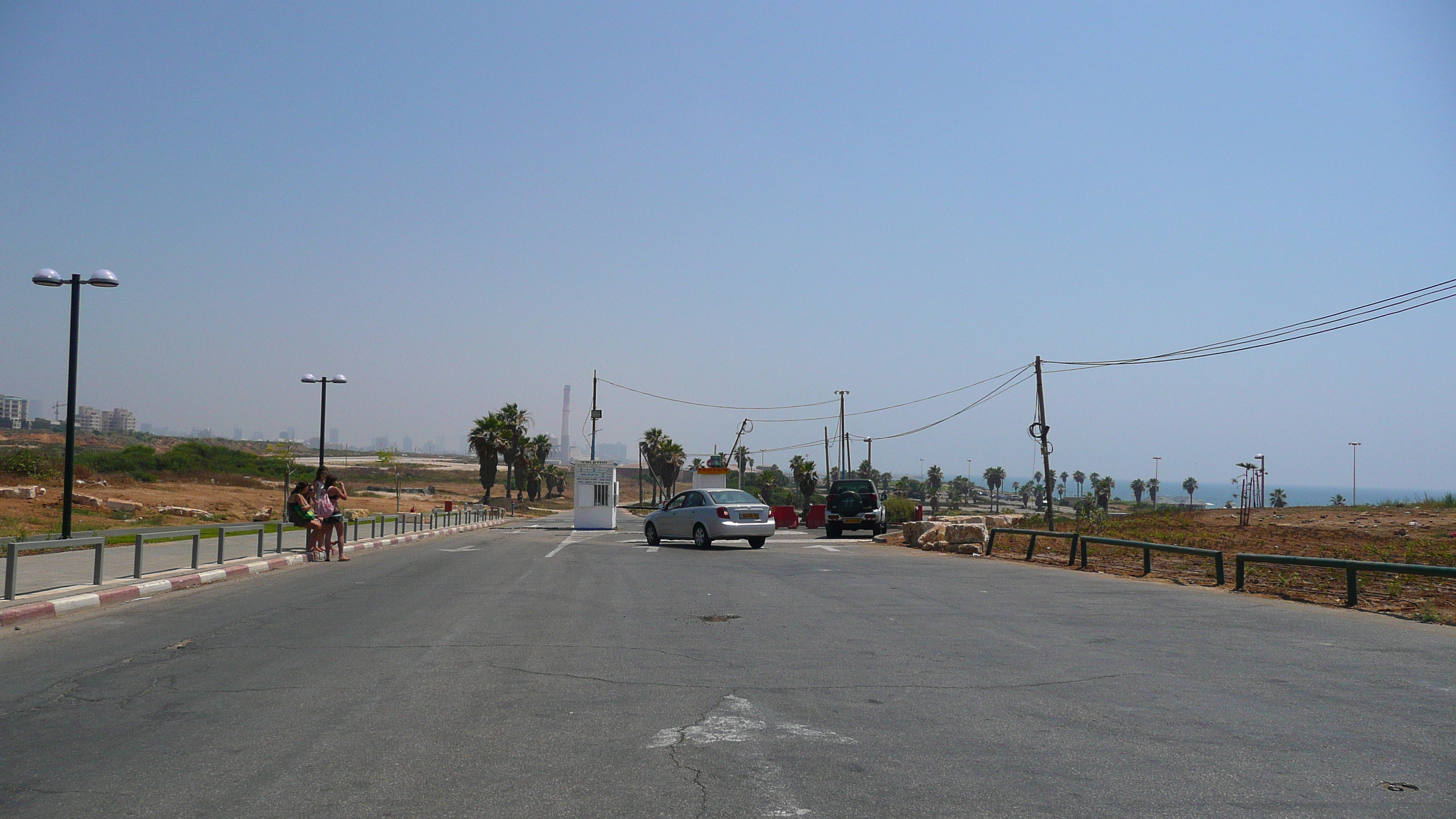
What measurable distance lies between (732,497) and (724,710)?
20.4 meters

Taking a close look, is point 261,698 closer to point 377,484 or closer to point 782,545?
point 782,545

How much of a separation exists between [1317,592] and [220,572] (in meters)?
17.7

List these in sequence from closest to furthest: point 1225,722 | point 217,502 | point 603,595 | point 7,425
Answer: point 1225,722 < point 603,595 < point 217,502 < point 7,425

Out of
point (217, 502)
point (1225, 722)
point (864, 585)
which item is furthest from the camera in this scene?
point (217, 502)

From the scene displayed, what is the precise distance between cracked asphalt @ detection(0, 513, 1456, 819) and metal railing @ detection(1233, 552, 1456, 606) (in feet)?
3.44

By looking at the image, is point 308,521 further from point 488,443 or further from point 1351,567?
point 488,443

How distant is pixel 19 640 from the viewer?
9.48 meters

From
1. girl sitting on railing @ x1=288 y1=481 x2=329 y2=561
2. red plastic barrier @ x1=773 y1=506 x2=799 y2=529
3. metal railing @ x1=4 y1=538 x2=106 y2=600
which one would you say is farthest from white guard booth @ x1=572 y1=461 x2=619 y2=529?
metal railing @ x1=4 y1=538 x2=106 y2=600

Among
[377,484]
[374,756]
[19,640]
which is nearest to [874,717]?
[374,756]

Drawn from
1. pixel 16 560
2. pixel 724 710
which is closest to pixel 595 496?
pixel 16 560

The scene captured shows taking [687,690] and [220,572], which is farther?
[220,572]

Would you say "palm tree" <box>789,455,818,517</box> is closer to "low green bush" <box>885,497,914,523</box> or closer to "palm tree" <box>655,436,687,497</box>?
"palm tree" <box>655,436,687,497</box>

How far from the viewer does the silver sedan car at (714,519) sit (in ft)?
84.6

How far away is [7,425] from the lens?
18012cm
